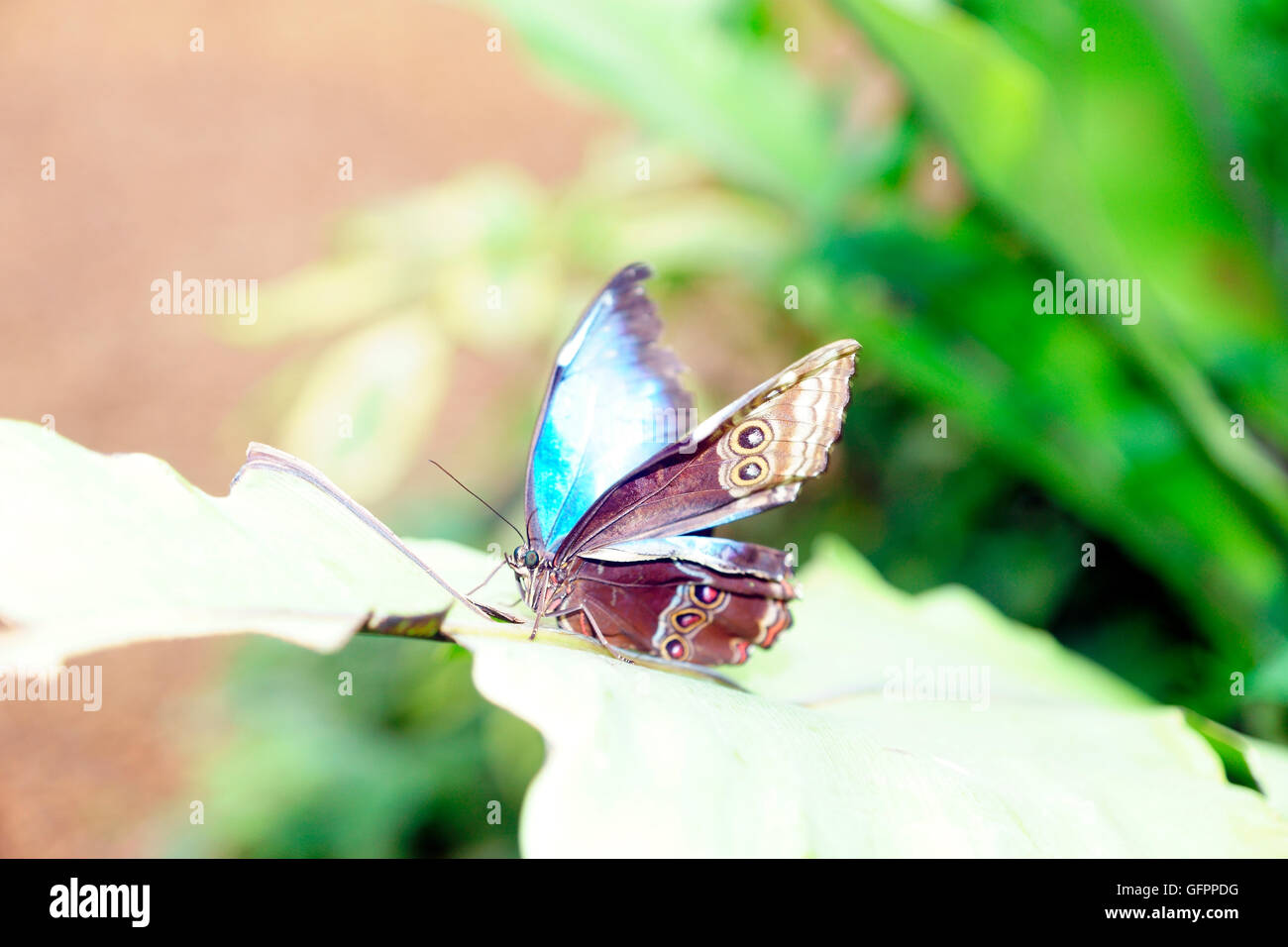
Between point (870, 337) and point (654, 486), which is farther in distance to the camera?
point (870, 337)

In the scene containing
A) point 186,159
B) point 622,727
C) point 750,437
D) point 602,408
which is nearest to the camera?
point 622,727

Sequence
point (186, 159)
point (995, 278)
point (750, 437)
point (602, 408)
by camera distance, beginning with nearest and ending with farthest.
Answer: point (750, 437)
point (602, 408)
point (995, 278)
point (186, 159)

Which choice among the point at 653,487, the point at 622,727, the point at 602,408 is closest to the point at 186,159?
the point at 602,408

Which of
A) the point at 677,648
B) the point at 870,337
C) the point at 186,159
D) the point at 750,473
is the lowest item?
the point at 677,648

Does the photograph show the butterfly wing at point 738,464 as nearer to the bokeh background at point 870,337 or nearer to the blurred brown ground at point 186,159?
the bokeh background at point 870,337

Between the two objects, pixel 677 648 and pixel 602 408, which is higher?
pixel 602 408

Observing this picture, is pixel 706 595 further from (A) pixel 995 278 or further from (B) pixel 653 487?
(A) pixel 995 278

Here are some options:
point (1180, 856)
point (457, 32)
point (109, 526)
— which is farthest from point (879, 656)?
point (457, 32)

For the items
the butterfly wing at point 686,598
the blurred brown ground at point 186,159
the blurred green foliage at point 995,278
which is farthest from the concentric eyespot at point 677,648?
the blurred brown ground at point 186,159
